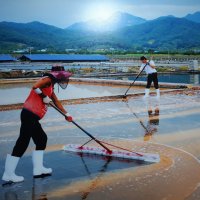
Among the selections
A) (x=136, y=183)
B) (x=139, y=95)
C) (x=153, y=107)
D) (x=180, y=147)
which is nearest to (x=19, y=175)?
(x=136, y=183)

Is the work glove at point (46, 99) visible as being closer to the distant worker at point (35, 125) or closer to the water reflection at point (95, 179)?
the distant worker at point (35, 125)

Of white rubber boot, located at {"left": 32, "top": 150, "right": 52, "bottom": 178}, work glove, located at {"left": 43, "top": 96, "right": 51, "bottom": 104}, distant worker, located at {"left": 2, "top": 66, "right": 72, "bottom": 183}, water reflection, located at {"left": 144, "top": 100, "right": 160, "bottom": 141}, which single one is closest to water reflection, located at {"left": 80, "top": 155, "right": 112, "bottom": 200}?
white rubber boot, located at {"left": 32, "top": 150, "right": 52, "bottom": 178}

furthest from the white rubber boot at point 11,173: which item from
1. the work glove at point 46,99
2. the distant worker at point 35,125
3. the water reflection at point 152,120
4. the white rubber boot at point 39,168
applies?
the water reflection at point 152,120

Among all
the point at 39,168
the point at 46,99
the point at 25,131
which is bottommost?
the point at 39,168

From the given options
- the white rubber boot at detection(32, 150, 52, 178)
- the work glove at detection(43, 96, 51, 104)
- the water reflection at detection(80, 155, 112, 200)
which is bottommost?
the water reflection at detection(80, 155, 112, 200)

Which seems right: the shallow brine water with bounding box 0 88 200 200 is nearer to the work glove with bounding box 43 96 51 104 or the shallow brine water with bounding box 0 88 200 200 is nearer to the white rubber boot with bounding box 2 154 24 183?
A: the white rubber boot with bounding box 2 154 24 183

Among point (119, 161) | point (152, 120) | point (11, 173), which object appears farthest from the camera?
point (152, 120)

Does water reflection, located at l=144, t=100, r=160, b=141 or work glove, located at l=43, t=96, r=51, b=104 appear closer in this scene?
work glove, located at l=43, t=96, r=51, b=104

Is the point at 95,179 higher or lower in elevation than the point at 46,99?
lower

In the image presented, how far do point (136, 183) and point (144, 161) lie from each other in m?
1.19

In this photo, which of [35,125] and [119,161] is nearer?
[35,125]

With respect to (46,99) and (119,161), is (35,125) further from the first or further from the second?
(119,161)

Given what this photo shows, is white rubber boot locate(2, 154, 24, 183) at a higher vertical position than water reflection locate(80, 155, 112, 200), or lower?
higher

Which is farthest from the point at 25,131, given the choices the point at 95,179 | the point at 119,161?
the point at 119,161
